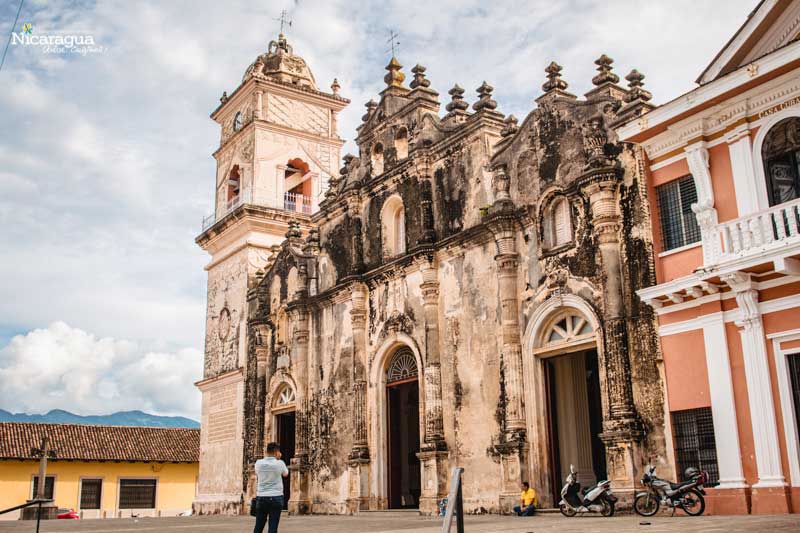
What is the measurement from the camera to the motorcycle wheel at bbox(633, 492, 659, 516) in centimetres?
1316

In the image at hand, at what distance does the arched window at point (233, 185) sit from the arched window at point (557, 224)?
1736cm

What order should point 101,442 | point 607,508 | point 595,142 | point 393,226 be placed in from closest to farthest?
point 607,508 < point 595,142 < point 393,226 < point 101,442

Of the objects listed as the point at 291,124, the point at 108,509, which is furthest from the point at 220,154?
the point at 108,509

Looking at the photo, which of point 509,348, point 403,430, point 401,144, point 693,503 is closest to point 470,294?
point 509,348

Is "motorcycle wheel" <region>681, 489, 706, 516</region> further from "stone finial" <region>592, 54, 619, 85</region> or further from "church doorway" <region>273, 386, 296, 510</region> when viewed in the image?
"church doorway" <region>273, 386, 296, 510</region>

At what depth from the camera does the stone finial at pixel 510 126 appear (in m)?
18.3

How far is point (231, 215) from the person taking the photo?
29625 mm

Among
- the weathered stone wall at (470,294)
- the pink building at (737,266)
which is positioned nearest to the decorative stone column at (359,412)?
the weathered stone wall at (470,294)

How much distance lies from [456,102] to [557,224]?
17.1ft

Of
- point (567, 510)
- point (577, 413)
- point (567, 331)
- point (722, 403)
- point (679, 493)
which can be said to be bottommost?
point (567, 510)

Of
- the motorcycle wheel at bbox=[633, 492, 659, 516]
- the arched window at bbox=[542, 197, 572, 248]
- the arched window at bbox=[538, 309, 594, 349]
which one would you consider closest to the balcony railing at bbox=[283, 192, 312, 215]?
the arched window at bbox=[542, 197, 572, 248]

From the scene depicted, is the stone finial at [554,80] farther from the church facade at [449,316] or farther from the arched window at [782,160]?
the arched window at [782,160]

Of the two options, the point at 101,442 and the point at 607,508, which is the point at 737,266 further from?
the point at 101,442

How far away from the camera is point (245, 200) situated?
3005cm
